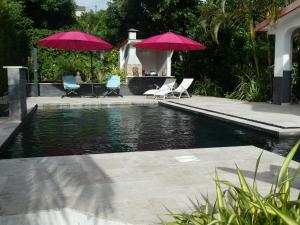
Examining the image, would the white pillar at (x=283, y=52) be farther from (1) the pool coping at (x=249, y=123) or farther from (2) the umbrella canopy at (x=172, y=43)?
(2) the umbrella canopy at (x=172, y=43)

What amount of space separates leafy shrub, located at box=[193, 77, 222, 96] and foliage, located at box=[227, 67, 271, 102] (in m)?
1.99

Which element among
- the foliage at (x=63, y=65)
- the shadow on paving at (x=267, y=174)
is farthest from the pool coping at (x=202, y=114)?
the foliage at (x=63, y=65)

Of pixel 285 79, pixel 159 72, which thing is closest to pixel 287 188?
pixel 285 79

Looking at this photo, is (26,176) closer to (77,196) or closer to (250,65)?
(77,196)

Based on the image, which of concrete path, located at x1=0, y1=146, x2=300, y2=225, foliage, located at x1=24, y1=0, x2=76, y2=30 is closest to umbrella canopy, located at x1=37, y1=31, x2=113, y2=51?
foliage, located at x1=24, y1=0, x2=76, y2=30

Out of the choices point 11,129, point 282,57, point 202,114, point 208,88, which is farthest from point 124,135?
point 208,88

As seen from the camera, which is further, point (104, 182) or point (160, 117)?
point (160, 117)

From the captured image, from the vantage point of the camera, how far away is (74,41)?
17672 mm

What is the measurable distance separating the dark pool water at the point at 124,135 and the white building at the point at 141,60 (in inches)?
383

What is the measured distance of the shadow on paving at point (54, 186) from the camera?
12.4ft

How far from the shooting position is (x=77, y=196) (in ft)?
13.4

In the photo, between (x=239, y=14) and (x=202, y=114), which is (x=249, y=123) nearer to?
(x=202, y=114)

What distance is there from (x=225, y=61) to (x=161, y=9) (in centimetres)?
Answer: 819

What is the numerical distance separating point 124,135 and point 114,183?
407 cm
